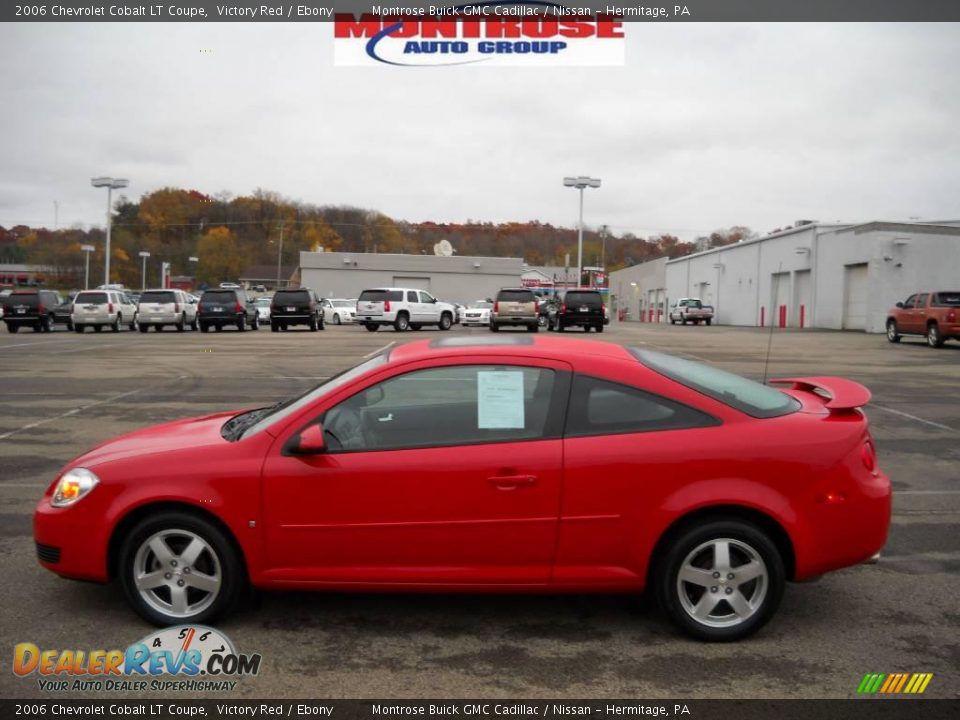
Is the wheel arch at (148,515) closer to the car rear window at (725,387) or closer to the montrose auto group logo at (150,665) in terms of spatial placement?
the montrose auto group logo at (150,665)

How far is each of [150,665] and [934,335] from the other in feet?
88.1

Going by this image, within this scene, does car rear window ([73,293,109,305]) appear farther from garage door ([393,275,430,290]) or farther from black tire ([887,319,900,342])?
garage door ([393,275,430,290])

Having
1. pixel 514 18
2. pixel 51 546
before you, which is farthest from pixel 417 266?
pixel 51 546

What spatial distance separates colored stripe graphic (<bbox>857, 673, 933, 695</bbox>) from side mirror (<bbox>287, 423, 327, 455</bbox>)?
2.68 m

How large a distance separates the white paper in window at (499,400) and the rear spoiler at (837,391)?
1.69m

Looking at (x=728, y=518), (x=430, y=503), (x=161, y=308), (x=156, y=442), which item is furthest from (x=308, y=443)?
(x=161, y=308)

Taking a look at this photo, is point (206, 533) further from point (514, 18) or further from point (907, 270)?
point (907, 270)

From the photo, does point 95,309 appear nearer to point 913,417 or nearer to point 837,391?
point 913,417

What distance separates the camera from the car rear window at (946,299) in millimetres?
25906

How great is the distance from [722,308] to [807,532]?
6092 cm

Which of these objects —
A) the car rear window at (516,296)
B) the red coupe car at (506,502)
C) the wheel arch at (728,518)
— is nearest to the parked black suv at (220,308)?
the car rear window at (516,296)

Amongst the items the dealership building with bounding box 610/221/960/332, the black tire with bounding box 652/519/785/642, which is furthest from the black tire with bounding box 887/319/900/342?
the black tire with bounding box 652/519/785/642

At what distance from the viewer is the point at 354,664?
4.05m

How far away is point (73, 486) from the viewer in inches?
177
